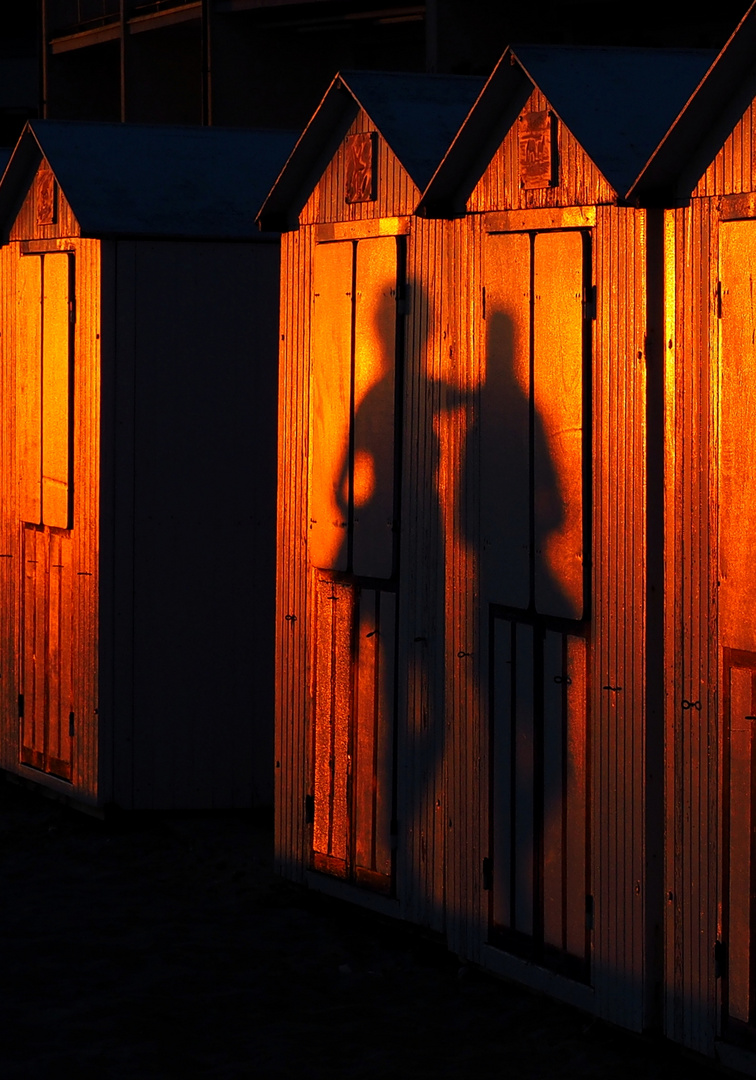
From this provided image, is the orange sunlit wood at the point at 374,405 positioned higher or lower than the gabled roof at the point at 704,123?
lower

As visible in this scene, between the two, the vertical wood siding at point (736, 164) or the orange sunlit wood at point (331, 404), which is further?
the orange sunlit wood at point (331, 404)

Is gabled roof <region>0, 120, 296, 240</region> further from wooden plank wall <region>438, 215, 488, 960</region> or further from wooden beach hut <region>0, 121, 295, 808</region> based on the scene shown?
wooden plank wall <region>438, 215, 488, 960</region>

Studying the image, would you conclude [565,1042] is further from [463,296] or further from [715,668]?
[463,296]

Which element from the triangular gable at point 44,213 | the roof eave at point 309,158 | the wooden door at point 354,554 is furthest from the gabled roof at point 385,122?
the triangular gable at point 44,213

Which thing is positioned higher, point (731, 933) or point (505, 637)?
point (505, 637)

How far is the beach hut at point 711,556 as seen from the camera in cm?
468

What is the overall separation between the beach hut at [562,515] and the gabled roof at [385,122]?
1.52ft

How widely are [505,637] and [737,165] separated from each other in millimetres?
1681

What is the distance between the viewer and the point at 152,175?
8023 millimetres

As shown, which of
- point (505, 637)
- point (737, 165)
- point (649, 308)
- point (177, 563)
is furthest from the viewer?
point (177, 563)

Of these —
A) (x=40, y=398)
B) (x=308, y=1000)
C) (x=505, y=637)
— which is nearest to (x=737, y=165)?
(x=505, y=637)

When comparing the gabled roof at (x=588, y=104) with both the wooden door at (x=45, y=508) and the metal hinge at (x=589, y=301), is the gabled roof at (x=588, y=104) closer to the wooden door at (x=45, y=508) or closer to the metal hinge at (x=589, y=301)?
the metal hinge at (x=589, y=301)

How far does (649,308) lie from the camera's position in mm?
5012

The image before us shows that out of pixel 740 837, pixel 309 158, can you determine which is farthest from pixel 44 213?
pixel 740 837
